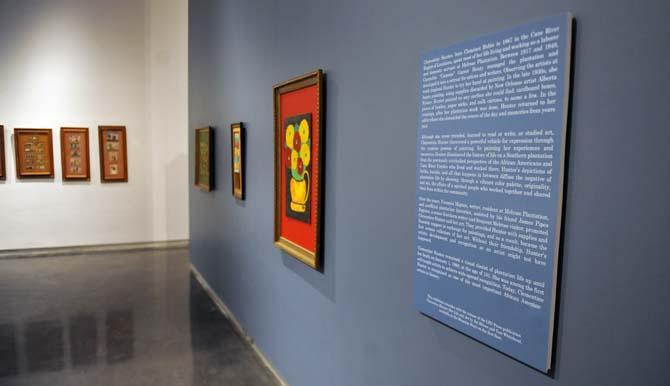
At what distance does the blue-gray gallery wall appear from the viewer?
119 centimetres

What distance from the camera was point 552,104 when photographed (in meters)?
1.36

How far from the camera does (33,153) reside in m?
8.14

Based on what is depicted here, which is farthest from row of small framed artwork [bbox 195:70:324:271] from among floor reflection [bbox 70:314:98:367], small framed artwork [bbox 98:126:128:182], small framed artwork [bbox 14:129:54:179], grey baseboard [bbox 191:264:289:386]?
small framed artwork [bbox 14:129:54:179]

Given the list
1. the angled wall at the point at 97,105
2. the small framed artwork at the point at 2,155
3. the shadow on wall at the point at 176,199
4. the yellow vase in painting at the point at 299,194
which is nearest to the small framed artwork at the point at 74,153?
the angled wall at the point at 97,105

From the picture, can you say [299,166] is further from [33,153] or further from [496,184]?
[33,153]

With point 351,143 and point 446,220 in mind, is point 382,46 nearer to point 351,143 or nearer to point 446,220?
point 351,143

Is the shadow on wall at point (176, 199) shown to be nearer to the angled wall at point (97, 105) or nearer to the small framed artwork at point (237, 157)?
the angled wall at point (97, 105)

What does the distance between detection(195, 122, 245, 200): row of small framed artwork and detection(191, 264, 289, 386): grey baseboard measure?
4.31 ft

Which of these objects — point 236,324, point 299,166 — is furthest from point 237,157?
point 236,324

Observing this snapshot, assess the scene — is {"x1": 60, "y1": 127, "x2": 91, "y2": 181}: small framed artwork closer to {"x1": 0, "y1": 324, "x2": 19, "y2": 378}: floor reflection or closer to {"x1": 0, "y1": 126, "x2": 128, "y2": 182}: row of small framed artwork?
{"x1": 0, "y1": 126, "x2": 128, "y2": 182}: row of small framed artwork

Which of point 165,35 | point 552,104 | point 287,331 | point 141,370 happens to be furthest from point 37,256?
point 552,104

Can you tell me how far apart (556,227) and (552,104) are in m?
0.36

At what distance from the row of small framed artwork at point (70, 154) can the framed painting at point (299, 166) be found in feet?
21.0

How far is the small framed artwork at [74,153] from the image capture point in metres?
8.30
